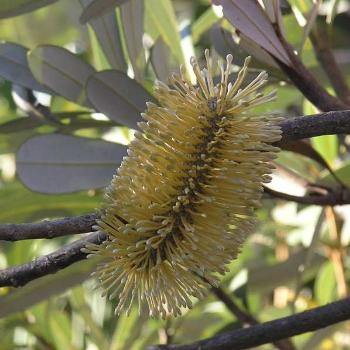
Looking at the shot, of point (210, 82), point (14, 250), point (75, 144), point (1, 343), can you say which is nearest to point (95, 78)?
point (75, 144)

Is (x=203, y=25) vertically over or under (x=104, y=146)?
over

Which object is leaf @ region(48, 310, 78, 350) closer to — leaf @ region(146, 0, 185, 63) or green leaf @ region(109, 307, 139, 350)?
green leaf @ region(109, 307, 139, 350)

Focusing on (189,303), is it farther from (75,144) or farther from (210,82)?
(75,144)

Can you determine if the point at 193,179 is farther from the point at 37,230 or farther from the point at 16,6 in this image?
the point at 16,6

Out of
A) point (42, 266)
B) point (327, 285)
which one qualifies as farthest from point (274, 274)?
point (42, 266)

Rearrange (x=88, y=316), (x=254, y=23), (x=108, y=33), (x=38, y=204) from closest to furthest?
(x=254, y=23)
(x=108, y=33)
(x=38, y=204)
(x=88, y=316)

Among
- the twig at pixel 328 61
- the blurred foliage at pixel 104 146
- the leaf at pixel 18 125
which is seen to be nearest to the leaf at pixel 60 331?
the blurred foliage at pixel 104 146
